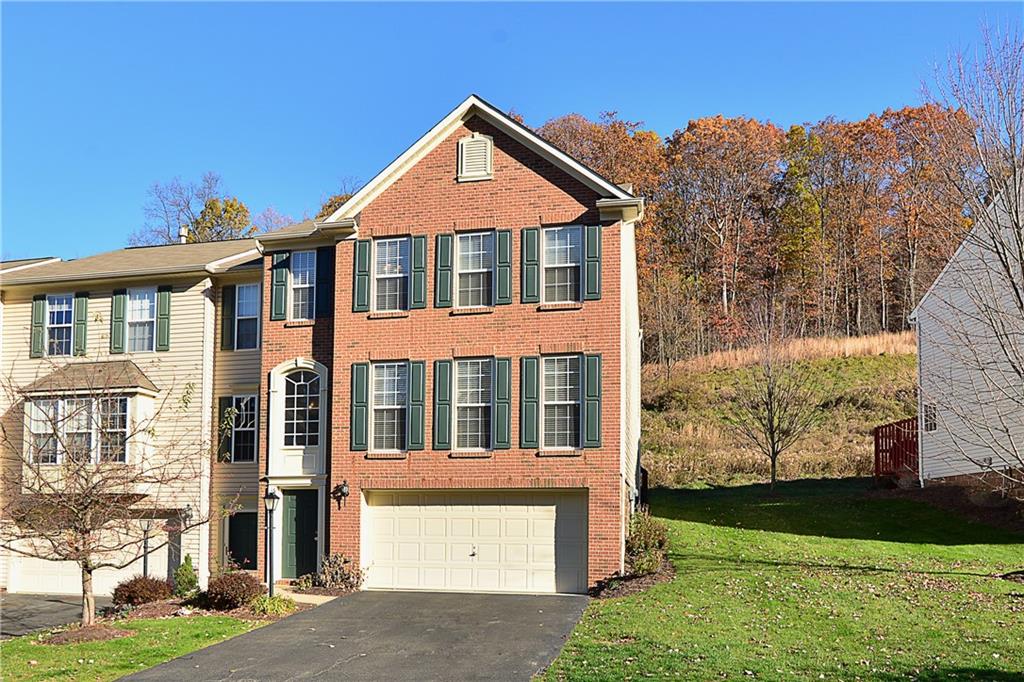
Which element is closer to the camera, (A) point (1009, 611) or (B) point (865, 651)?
(B) point (865, 651)

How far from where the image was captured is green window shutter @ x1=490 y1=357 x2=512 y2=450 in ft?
70.6

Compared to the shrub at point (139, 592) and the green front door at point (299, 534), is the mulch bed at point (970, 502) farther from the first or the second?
the shrub at point (139, 592)

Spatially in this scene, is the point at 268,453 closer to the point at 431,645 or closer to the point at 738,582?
the point at 431,645

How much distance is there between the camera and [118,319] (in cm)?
2564

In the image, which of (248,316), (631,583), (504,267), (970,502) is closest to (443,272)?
(504,267)

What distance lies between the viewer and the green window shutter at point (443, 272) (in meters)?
22.4

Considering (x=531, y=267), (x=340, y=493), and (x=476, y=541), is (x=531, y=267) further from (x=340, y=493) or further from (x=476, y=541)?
(x=340, y=493)

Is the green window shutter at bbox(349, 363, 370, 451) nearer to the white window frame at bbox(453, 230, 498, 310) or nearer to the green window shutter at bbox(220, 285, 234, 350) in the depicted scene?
the white window frame at bbox(453, 230, 498, 310)

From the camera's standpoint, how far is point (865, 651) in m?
14.2

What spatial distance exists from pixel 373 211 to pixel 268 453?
604cm

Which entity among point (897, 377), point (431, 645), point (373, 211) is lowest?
point (431, 645)

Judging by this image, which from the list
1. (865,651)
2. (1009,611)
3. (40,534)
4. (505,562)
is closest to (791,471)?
(505,562)

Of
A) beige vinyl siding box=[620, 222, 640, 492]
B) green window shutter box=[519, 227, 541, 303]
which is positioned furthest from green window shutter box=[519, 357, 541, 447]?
beige vinyl siding box=[620, 222, 640, 492]

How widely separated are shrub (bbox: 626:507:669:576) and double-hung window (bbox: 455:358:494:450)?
3646mm
